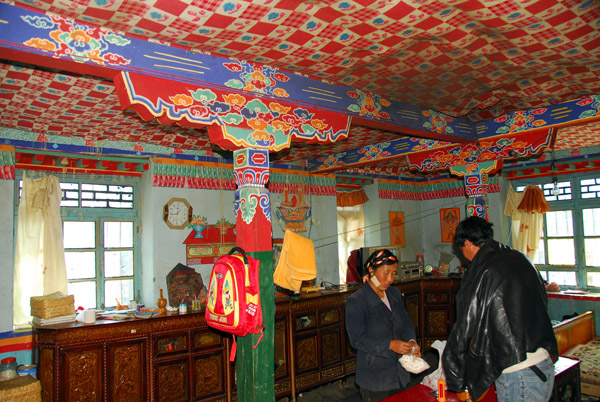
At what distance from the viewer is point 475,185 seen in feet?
22.8

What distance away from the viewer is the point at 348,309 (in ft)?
12.0

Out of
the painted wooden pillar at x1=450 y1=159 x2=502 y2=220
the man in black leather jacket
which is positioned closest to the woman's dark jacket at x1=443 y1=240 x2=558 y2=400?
the man in black leather jacket

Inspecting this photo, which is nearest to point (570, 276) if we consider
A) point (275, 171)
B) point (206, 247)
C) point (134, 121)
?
point (275, 171)

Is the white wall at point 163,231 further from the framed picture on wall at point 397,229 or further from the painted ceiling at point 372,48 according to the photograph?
the framed picture on wall at point 397,229

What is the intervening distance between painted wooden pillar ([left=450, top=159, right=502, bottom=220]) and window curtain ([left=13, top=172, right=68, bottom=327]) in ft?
19.2

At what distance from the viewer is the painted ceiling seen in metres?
3.26

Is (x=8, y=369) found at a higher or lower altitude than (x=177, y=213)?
lower

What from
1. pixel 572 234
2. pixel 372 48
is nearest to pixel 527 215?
pixel 572 234

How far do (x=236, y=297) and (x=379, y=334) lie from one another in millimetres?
1242

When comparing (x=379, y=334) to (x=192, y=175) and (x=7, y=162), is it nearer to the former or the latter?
(x=192, y=175)

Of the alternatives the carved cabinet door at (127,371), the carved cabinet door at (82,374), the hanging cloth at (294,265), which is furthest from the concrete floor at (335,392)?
the carved cabinet door at (82,374)

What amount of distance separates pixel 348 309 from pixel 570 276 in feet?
26.1

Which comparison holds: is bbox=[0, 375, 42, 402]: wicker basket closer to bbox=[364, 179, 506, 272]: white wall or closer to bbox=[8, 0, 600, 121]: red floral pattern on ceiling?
bbox=[8, 0, 600, 121]: red floral pattern on ceiling

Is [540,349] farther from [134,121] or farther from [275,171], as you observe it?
[275,171]
